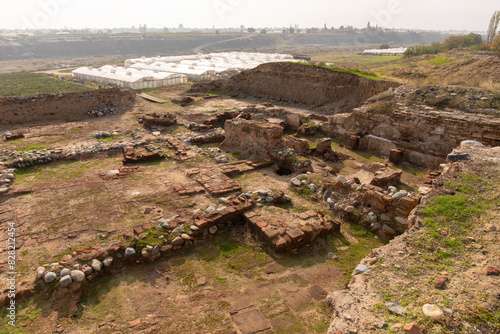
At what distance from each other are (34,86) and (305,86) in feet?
84.2

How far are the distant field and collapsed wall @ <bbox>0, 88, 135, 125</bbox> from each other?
30.9 ft

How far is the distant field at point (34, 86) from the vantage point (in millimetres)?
25555

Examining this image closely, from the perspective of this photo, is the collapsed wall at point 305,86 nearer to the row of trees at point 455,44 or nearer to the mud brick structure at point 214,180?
the mud brick structure at point 214,180

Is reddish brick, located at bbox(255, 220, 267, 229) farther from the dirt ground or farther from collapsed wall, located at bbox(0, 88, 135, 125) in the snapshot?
collapsed wall, located at bbox(0, 88, 135, 125)

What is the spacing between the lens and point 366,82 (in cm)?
1848

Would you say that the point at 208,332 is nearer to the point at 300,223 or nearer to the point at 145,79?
the point at 300,223

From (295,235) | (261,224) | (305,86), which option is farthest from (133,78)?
(295,235)

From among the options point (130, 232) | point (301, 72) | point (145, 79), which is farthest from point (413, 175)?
point (145, 79)

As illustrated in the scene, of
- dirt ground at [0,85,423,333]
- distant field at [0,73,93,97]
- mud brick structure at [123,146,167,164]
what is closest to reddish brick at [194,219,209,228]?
dirt ground at [0,85,423,333]

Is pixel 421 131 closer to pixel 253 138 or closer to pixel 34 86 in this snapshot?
pixel 253 138

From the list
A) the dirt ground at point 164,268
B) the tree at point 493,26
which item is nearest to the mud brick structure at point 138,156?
the dirt ground at point 164,268

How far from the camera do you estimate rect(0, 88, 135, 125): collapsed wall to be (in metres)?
15.7

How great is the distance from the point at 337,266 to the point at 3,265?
252 inches

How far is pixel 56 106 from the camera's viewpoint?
17.0 metres
